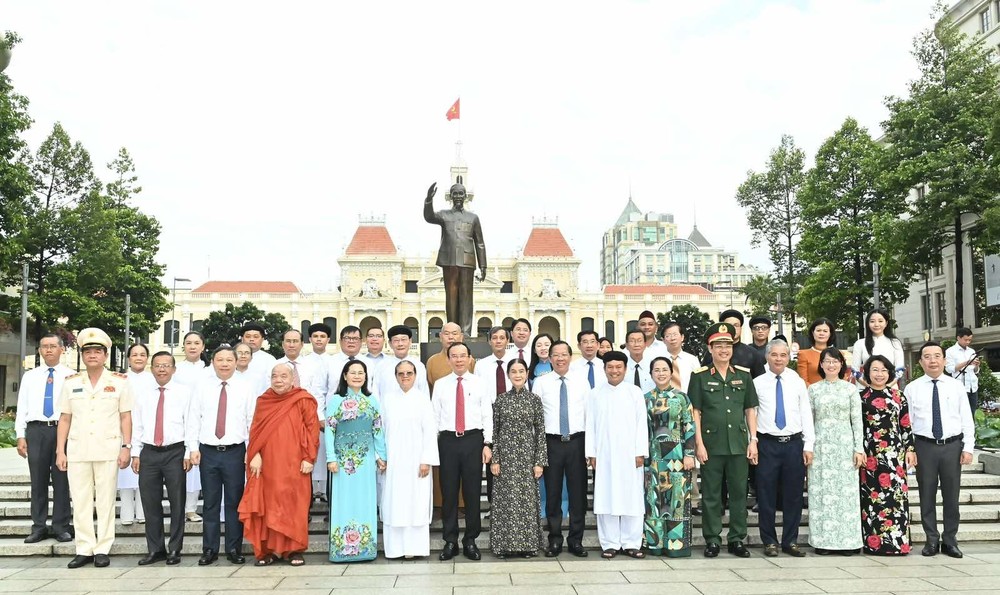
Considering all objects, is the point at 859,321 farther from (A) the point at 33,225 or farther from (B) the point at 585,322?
(B) the point at 585,322

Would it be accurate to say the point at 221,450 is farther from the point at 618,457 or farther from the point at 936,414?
the point at 936,414

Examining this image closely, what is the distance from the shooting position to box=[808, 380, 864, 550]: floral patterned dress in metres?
6.38

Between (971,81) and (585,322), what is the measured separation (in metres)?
49.8

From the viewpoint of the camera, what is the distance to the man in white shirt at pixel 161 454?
6.26m

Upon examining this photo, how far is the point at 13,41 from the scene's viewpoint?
64.3 feet

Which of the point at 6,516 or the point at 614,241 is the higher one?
the point at 614,241

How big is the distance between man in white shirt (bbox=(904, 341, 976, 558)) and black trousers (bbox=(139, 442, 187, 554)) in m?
6.18

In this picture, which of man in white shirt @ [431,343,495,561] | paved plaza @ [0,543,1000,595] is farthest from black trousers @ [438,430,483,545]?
paved plaza @ [0,543,1000,595]

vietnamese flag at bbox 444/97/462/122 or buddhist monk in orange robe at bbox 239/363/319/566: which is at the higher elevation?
vietnamese flag at bbox 444/97/462/122

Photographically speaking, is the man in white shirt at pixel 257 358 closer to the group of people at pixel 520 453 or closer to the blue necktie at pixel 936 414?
the group of people at pixel 520 453

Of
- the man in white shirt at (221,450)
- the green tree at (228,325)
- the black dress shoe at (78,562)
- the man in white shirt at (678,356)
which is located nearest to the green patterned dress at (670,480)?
the man in white shirt at (678,356)

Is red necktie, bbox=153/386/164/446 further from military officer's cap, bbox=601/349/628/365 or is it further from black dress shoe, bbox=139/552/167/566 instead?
military officer's cap, bbox=601/349/628/365

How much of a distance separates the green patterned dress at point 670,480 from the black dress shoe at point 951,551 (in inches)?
85.2

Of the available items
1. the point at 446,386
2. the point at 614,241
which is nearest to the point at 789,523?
the point at 446,386
